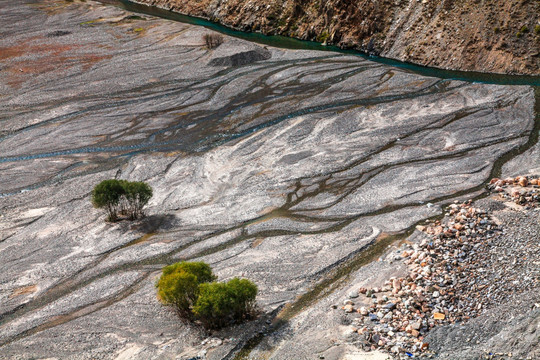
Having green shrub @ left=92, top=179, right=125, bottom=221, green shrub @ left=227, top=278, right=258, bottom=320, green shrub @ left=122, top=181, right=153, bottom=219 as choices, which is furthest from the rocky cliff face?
green shrub @ left=227, top=278, right=258, bottom=320

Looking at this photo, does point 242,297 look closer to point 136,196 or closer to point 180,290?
point 180,290

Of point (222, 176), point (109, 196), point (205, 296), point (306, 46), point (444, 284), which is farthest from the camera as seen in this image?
point (306, 46)

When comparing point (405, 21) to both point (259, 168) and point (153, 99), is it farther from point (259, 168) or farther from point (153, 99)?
point (259, 168)

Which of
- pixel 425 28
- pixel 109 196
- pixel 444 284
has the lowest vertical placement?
pixel 444 284

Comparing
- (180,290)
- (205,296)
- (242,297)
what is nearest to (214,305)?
(205,296)

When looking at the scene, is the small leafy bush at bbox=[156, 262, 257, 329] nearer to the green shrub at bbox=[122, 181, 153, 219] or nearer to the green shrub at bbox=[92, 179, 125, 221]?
the green shrub at bbox=[122, 181, 153, 219]

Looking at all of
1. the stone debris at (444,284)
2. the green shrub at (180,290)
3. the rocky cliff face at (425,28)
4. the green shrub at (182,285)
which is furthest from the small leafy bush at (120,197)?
the rocky cliff face at (425,28)

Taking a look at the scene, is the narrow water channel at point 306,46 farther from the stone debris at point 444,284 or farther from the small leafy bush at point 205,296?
the small leafy bush at point 205,296
